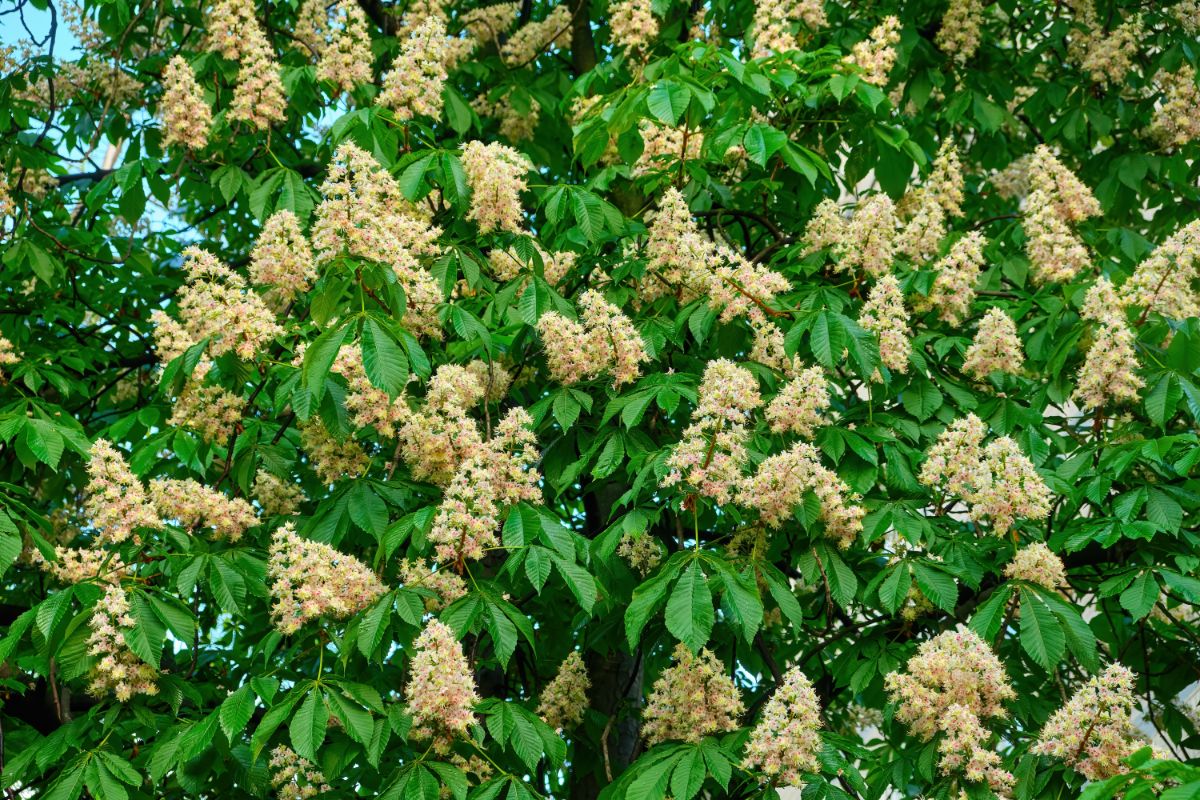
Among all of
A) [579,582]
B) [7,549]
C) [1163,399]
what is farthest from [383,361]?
[1163,399]

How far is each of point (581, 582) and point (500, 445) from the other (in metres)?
0.52

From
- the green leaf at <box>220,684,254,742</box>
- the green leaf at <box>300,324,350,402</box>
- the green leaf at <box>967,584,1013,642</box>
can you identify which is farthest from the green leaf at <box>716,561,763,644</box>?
the green leaf at <box>220,684,254,742</box>

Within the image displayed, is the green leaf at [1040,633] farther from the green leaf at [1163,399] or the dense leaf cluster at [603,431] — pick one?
the green leaf at [1163,399]

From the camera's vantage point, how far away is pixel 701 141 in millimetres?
5879

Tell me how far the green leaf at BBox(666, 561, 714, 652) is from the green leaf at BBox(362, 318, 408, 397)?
0.99 meters

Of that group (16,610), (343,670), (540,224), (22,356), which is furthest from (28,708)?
(540,224)

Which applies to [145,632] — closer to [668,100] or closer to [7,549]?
[7,549]

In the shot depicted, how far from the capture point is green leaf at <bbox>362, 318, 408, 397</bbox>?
4.12m

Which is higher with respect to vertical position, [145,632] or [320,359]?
[320,359]

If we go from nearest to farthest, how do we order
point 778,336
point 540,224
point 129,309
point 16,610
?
point 778,336
point 16,610
point 540,224
point 129,309

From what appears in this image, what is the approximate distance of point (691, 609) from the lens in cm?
397

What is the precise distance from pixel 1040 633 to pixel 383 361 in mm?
2039

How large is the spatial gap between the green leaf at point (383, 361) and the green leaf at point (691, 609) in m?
0.99

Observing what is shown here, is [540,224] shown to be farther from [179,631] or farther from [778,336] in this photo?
[179,631]
